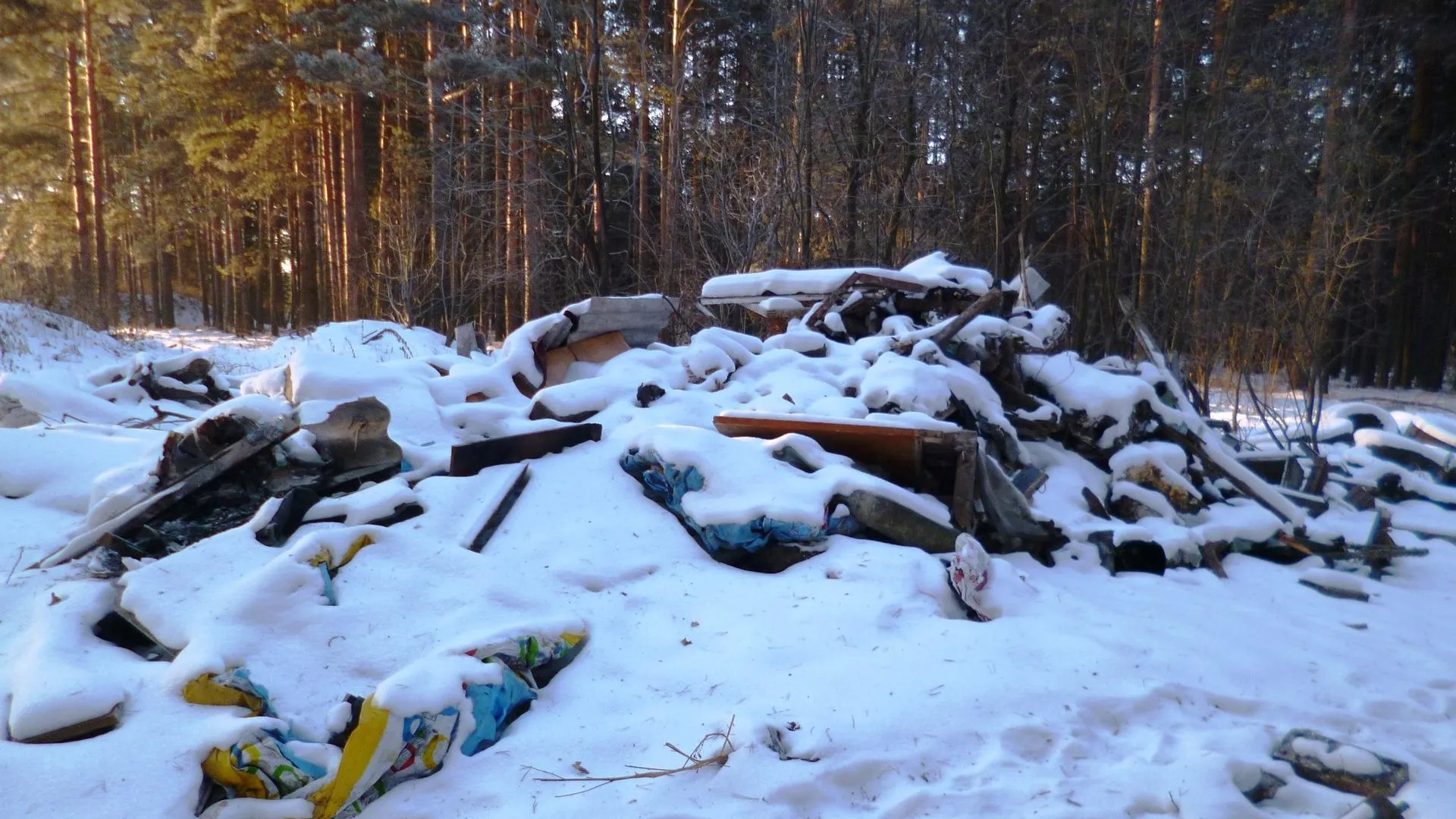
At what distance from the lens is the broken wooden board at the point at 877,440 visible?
13.6ft

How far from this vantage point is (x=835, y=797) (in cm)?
213

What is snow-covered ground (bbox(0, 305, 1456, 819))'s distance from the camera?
6.99 ft

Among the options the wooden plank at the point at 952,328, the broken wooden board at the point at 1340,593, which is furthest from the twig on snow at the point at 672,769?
the wooden plank at the point at 952,328

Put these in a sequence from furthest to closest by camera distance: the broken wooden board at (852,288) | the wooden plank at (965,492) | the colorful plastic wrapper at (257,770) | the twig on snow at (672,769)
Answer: the broken wooden board at (852,288) < the wooden plank at (965,492) < the twig on snow at (672,769) < the colorful plastic wrapper at (257,770)

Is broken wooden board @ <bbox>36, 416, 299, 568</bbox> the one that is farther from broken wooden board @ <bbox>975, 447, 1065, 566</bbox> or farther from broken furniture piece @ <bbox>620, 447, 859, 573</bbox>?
broken wooden board @ <bbox>975, 447, 1065, 566</bbox>

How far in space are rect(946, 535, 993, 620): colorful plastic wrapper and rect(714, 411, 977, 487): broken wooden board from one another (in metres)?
0.84

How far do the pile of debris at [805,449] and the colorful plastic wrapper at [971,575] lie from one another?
0.04 feet

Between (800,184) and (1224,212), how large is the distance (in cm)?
583

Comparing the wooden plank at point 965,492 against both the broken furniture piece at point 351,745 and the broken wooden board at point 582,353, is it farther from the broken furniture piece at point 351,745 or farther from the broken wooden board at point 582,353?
the broken wooden board at point 582,353

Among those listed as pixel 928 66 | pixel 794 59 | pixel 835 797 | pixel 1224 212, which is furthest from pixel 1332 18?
pixel 835 797

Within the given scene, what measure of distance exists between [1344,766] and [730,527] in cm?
230

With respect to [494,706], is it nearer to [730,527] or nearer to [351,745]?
A: [351,745]

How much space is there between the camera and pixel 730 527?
3.61 meters

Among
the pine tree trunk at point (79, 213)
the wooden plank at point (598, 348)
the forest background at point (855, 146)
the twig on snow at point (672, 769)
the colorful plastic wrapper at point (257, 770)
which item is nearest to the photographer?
the colorful plastic wrapper at point (257, 770)
